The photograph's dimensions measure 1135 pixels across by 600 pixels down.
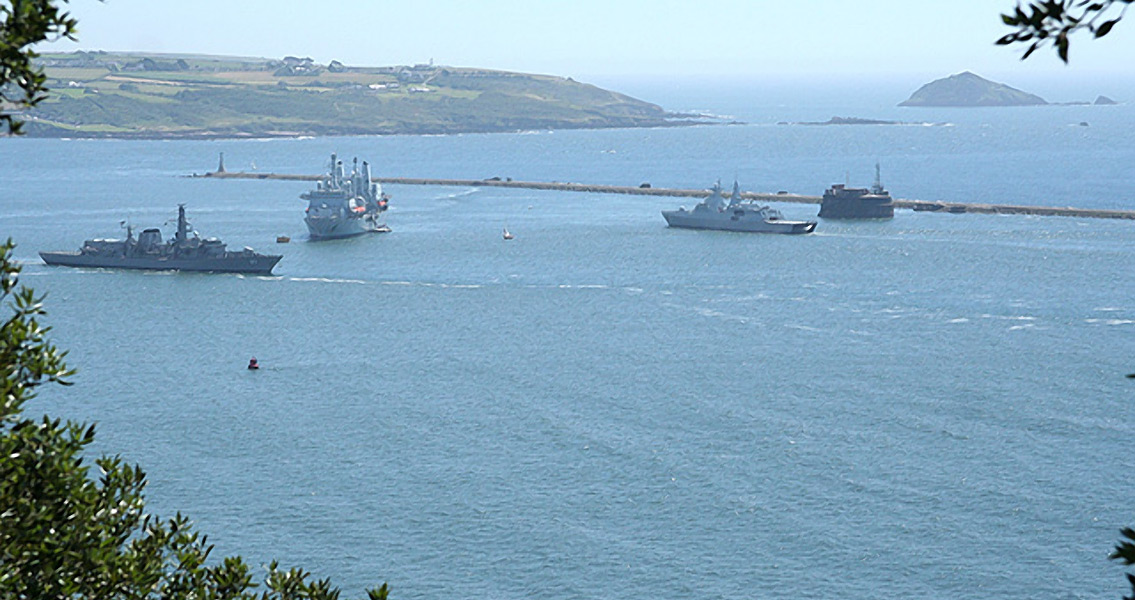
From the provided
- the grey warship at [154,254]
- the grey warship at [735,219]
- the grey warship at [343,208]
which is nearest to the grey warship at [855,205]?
the grey warship at [735,219]

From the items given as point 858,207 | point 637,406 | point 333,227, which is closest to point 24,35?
point 637,406

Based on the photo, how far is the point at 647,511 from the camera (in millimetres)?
34500

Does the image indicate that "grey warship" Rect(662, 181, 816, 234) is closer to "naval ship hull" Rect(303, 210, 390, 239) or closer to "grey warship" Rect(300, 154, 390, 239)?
"grey warship" Rect(300, 154, 390, 239)

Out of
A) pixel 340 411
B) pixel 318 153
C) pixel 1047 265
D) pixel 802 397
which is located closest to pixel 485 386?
pixel 340 411

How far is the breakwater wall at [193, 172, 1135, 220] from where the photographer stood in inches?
4208

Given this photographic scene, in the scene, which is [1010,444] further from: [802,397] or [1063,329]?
[1063,329]

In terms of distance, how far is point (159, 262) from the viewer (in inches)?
3260

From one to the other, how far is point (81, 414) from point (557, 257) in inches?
1639

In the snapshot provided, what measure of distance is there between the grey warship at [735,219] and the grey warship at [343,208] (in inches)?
808

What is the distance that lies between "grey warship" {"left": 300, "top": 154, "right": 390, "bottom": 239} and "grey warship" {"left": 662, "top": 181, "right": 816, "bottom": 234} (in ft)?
67.3

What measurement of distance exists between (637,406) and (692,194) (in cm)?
8119

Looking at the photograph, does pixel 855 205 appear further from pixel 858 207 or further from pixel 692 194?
pixel 692 194

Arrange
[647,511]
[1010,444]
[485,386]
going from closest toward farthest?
[647,511], [1010,444], [485,386]

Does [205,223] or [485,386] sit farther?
[205,223]
